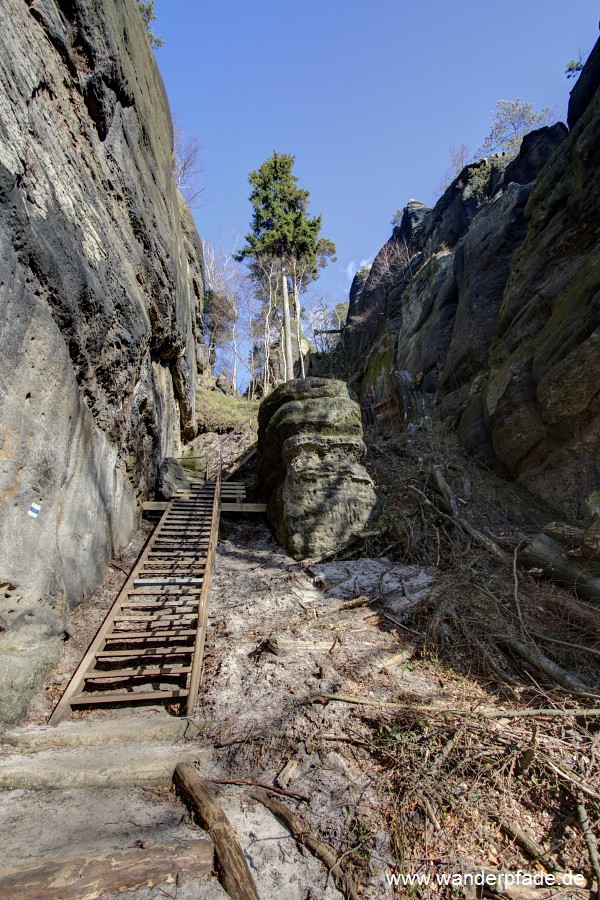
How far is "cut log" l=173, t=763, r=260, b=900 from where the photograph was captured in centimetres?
198

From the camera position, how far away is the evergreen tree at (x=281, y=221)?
22.6 metres

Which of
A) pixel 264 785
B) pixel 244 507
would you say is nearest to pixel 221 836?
pixel 264 785

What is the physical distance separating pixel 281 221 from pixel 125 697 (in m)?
24.2

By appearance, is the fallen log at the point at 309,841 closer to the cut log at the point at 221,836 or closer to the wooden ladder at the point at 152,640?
the cut log at the point at 221,836

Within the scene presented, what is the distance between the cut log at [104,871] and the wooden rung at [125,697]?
6.04 ft

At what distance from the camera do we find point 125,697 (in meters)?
3.82

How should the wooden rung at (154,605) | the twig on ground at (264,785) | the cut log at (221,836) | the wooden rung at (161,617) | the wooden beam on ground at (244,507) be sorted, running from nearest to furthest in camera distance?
the cut log at (221,836) < the twig on ground at (264,785) < the wooden rung at (161,617) < the wooden rung at (154,605) < the wooden beam on ground at (244,507)

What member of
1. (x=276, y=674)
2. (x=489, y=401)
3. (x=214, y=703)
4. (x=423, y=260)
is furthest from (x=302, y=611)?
(x=423, y=260)

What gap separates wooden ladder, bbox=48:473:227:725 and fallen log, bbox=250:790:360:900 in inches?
55.6

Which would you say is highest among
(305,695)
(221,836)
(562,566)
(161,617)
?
(562,566)

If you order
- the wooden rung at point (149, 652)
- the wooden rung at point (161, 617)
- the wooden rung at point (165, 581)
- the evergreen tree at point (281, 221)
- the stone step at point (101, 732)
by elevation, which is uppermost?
the evergreen tree at point (281, 221)

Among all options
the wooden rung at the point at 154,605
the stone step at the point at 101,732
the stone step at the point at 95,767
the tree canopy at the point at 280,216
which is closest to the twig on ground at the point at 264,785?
the stone step at the point at 95,767

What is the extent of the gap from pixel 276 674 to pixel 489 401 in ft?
30.0

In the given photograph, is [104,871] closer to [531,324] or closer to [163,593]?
[163,593]
